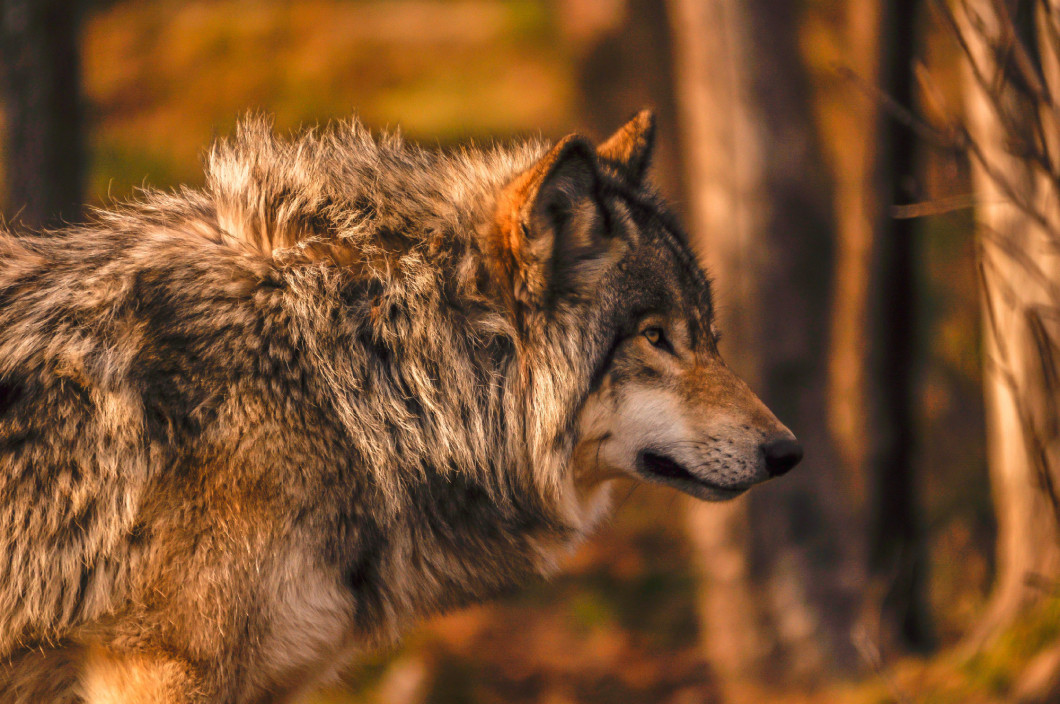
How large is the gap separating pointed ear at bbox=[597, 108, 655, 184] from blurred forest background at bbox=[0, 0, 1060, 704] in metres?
0.49

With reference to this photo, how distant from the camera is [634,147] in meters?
3.70

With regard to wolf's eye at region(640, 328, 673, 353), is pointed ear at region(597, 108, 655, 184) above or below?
above

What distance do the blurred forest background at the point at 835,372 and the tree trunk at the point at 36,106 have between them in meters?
0.01

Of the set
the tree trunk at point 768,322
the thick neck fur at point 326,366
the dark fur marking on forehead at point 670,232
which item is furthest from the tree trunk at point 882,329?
the thick neck fur at point 326,366

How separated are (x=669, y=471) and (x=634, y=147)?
4.45 feet

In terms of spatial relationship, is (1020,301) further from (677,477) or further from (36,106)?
(36,106)

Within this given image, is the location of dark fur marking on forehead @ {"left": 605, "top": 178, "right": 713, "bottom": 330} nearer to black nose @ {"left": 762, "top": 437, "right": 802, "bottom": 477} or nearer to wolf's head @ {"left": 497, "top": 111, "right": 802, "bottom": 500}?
wolf's head @ {"left": 497, "top": 111, "right": 802, "bottom": 500}

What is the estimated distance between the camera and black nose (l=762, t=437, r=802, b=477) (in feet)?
10.4

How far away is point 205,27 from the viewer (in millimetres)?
15156

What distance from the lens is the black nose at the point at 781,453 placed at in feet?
10.4

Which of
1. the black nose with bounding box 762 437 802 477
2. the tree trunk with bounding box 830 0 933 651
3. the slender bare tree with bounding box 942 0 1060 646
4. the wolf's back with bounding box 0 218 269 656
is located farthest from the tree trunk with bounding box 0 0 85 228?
the tree trunk with bounding box 830 0 933 651

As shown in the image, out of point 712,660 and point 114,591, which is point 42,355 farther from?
point 712,660

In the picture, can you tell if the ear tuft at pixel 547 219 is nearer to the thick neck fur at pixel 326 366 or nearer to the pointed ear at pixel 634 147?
the thick neck fur at pixel 326 366

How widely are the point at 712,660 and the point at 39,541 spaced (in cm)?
589
